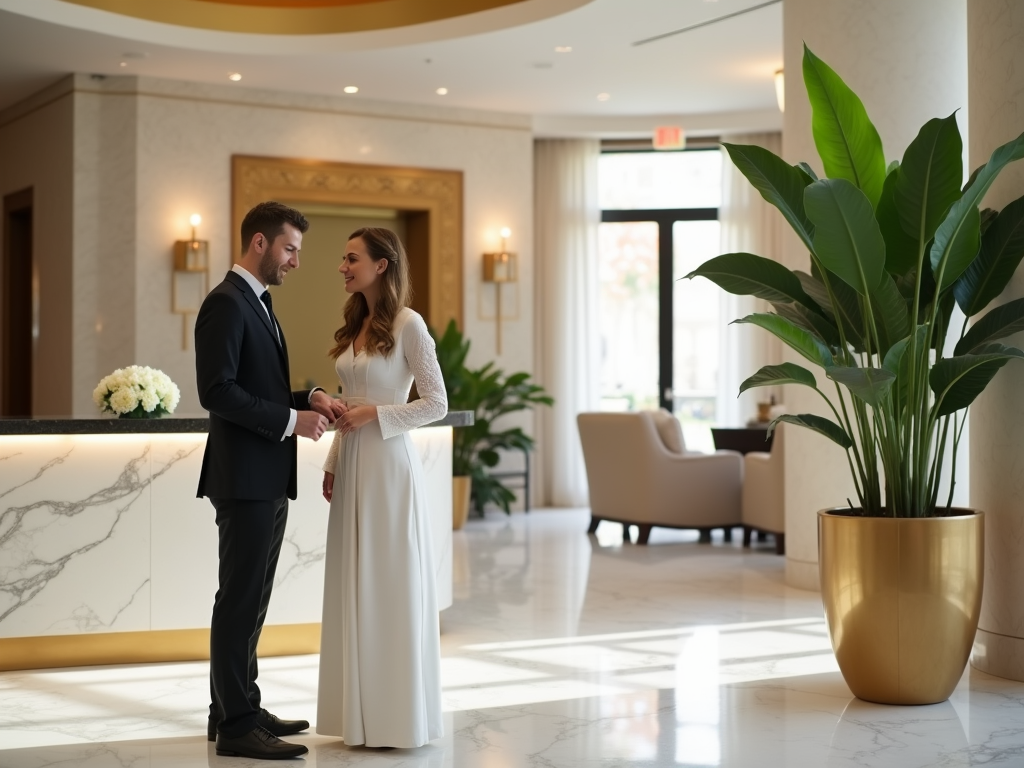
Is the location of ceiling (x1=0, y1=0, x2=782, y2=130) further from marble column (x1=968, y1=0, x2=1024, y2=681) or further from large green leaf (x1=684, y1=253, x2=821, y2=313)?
large green leaf (x1=684, y1=253, x2=821, y2=313)

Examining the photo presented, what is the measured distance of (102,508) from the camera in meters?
4.66

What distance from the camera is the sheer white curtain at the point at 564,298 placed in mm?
11078

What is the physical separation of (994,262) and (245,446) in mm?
2694

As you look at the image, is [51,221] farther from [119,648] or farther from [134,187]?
[119,648]

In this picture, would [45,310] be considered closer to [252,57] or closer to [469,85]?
[252,57]

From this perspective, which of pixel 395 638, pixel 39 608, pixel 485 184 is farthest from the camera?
pixel 485 184

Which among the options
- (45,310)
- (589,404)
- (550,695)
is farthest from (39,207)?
(550,695)

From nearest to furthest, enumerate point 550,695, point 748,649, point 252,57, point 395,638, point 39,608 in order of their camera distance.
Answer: point 395,638
point 550,695
point 39,608
point 748,649
point 252,57

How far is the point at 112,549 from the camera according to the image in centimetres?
468

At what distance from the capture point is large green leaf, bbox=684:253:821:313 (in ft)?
13.7

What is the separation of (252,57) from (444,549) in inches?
178

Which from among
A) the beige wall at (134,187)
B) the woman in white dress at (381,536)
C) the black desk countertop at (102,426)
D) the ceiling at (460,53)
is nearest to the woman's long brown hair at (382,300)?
the woman in white dress at (381,536)

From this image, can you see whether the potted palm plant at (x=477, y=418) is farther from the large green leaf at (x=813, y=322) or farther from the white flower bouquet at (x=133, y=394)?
the large green leaf at (x=813, y=322)

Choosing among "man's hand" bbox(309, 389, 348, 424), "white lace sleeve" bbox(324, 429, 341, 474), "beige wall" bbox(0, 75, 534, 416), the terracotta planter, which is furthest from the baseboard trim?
the terracotta planter
